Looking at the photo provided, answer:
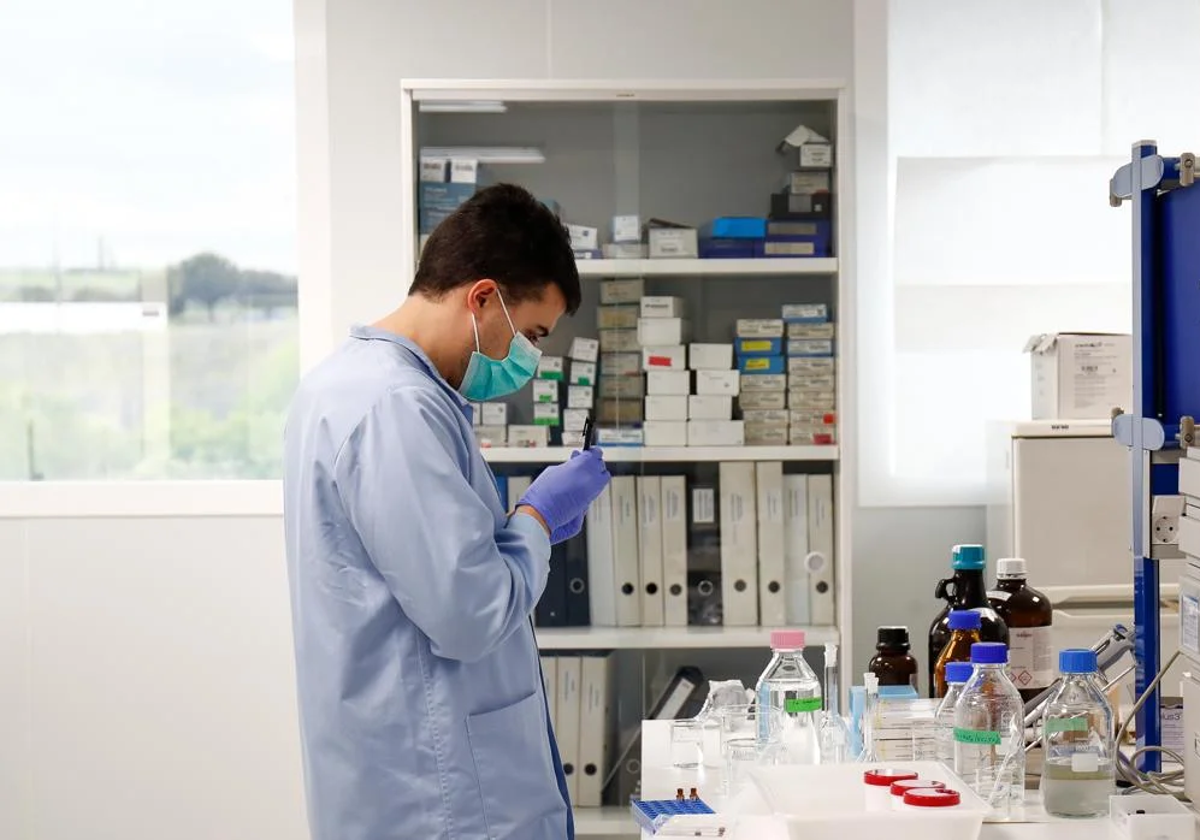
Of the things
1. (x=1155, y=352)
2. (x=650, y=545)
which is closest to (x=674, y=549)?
(x=650, y=545)

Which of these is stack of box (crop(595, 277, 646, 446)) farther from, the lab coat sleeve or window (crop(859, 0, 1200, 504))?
the lab coat sleeve

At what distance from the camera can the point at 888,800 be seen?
4.90ft

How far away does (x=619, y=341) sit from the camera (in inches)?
123

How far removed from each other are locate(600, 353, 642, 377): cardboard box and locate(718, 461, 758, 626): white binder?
319 millimetres

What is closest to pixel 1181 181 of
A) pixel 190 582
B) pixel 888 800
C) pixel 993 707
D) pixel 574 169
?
pixel 993 707

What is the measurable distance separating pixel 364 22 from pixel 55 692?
75.4 inches

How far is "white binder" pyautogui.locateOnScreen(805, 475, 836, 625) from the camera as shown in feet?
10.3

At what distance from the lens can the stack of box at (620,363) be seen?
312cm

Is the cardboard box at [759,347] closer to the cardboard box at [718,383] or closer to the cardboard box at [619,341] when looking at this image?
the cardboard box at [718,383]

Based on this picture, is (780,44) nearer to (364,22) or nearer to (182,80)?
(364,22)

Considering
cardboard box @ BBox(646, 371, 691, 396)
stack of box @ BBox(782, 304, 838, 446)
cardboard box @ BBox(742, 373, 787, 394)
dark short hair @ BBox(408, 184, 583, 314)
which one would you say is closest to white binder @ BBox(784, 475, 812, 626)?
stack of box @ BBox(782, 304, 838, 446)

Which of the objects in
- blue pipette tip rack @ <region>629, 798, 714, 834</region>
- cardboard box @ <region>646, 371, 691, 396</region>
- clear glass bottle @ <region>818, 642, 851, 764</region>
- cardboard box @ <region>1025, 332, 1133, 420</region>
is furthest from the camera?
cardboard box @ <region>646, 371, 691, 396</region>

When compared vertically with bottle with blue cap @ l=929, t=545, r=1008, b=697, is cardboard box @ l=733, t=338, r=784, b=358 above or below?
above

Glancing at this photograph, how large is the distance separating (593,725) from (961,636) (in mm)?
1457
